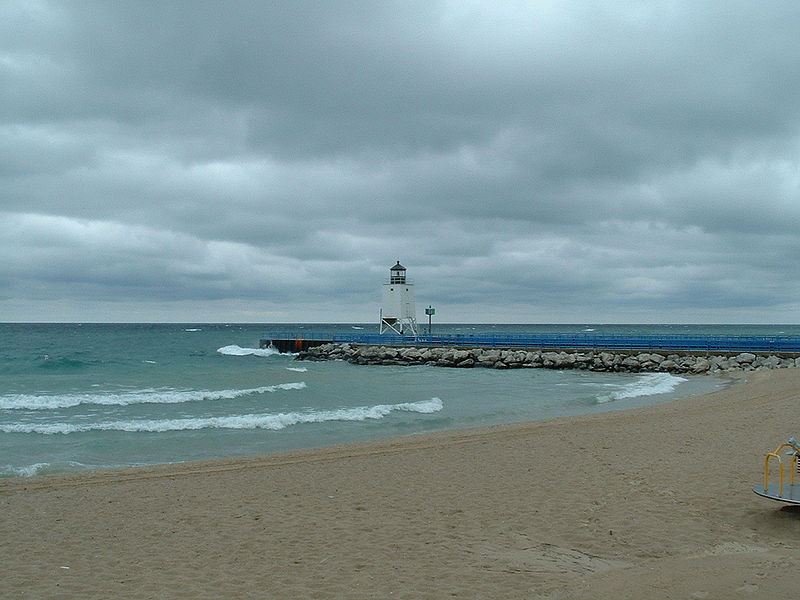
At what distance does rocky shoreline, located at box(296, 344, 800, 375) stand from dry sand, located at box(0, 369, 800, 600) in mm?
25008

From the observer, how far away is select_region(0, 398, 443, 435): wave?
17516mm

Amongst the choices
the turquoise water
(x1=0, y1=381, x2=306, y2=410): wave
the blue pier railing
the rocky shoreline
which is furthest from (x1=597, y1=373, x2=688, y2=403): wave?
(x1=0, y1=381, x2=306, y2=410): wave

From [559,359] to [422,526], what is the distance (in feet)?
112

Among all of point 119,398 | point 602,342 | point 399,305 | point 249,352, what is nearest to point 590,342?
point 602,342

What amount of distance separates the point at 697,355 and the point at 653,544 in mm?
35740

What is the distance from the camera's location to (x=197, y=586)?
599cm

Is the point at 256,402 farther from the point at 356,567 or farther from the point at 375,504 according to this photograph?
the point at 356,567

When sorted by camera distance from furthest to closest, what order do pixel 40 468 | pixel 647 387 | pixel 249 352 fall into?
pixel 249 352 → pixel 647 387 → pixel 40 468

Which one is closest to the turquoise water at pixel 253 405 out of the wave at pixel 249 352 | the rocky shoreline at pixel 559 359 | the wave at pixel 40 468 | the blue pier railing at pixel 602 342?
the wave at pixel 40 468

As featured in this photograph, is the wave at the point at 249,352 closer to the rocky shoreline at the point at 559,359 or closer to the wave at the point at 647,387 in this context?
the rocky shoreline at the point at 559,359

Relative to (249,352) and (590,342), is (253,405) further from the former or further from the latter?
(249,352)

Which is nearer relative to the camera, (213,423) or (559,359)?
(213,423)

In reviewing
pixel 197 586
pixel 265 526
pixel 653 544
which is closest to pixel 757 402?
pixel 653 544

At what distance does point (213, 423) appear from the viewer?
18469 millimetres
